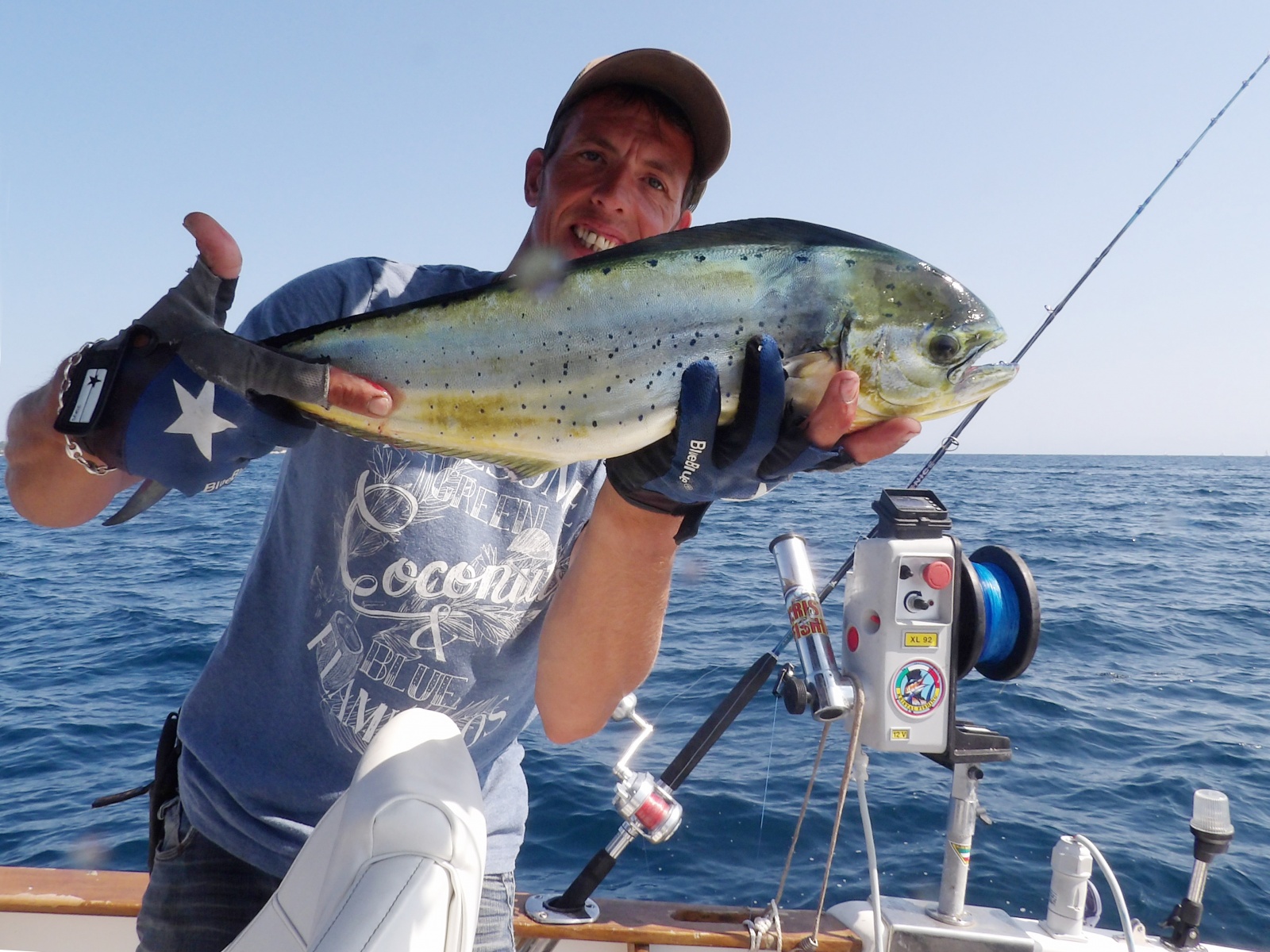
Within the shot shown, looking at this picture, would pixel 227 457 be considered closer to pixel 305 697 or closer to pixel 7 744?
pixel 305 697

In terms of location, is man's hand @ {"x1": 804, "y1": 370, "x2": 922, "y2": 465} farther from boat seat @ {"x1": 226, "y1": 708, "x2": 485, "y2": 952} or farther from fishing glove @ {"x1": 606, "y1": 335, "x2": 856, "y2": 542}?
boat seat @ {"x1": 226, "y1": 708, "x2": 485, "y2": 952}

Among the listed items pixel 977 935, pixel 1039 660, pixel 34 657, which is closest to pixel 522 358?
pixel 977 935

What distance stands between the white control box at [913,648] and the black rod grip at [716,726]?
71 centimetres

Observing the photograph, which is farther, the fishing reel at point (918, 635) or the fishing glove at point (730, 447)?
the fishing reel at point (918, 635)

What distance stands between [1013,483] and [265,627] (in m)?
44.9

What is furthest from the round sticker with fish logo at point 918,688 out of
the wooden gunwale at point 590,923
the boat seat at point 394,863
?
the boat seat at point 394,863

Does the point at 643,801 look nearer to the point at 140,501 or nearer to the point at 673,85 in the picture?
the point at 140,501

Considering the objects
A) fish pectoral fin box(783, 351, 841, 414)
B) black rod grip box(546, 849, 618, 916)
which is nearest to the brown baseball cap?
fish pectoral fin box(783, 351, 841, 414)

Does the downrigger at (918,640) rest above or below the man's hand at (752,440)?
below

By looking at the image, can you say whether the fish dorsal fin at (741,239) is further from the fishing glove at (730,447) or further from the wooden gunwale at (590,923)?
the wooden gunwale at (590,923)

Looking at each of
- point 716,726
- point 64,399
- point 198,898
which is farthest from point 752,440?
point 716,726

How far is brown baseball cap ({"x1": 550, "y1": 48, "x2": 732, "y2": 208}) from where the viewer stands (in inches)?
95.7

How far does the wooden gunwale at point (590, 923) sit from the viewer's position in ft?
9.96

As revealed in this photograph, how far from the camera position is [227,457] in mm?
1729
